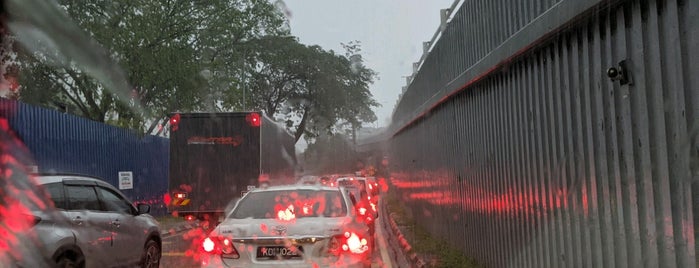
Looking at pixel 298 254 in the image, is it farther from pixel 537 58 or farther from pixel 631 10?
pixel 631 10

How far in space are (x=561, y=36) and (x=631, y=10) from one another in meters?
1.14

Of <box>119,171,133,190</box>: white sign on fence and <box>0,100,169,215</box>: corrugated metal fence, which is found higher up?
<box>0,100,169,215</box>: corrugated metal fence

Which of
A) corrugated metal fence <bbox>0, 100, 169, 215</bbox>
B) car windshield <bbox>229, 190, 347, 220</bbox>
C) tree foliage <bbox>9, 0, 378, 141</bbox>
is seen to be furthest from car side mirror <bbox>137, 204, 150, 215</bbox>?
tree foliage <bbox>9, 0, 378, 141</bbox>

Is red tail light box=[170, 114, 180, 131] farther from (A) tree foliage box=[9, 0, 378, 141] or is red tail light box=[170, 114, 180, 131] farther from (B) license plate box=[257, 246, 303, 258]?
(B) license plate box=[257, 246, 303, 258]

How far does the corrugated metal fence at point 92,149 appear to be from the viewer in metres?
14.2

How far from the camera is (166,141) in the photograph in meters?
23.7

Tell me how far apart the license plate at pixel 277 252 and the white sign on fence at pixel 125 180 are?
1436 centimetres

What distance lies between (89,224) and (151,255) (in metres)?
2.04

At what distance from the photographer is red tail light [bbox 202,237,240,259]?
6227 millimetres

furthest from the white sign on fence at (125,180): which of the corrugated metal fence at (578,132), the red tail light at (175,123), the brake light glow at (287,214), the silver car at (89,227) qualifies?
the brake light glow at (287,214)

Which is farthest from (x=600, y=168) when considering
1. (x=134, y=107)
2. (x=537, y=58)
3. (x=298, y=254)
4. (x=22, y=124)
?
(x=134, y=107)

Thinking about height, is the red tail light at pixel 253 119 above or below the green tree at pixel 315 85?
below

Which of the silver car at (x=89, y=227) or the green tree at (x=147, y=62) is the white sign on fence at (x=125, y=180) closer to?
the green tree at (x=147, y=62)

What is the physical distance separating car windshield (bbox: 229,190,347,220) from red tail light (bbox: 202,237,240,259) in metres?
0.81
